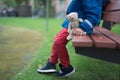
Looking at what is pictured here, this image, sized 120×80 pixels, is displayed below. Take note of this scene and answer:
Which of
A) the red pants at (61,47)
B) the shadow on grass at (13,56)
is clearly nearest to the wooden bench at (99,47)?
the red pants at (61,47)

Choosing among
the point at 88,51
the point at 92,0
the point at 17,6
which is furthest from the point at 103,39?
the point at 17,6

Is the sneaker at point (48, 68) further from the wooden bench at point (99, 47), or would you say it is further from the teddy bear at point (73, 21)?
the wooden bench at point (99, 47)

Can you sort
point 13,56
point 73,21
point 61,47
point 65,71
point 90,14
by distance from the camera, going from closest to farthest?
point 73,21
point 90,14
point 61,47
point 65,71
point 13,56

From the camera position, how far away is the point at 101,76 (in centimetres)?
463

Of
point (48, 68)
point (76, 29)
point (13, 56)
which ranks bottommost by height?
point (13, 56)

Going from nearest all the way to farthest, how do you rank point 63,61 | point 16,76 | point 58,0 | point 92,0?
1. point 92,0
2. point 63,61
3. point 16,76
4. point 58,0

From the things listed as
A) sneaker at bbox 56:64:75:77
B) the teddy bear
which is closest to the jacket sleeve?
the teddy bear

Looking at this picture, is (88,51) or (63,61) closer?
(88,51)

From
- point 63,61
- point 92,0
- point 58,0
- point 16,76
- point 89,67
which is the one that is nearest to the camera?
point 92,0

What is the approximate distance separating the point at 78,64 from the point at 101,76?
0.70 meters

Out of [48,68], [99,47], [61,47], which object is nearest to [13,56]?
[48,68]

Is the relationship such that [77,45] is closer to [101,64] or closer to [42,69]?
[42,69]

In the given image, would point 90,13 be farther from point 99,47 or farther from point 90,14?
point 99,47

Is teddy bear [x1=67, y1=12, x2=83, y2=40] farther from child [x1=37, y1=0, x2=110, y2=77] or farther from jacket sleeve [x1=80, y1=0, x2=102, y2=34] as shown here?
jacket sleeve [x1=80, y1=0, x2=102, y2=34]
